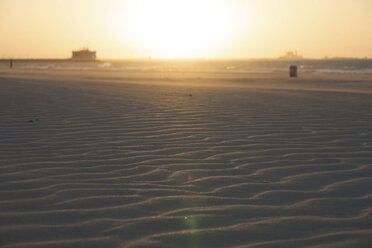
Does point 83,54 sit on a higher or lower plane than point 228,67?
higher

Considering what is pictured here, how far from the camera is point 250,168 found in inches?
140

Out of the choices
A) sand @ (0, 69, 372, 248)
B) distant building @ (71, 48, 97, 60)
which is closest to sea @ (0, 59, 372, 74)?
sand @ (0, 69, 372, 248)

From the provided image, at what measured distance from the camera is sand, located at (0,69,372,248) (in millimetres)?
2254

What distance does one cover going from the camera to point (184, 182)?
316 cm

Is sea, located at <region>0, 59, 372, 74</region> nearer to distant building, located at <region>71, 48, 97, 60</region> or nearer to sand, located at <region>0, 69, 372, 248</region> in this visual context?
sand, located at <region>0, 69, 372, 248</region>

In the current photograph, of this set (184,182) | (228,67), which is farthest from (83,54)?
(184,182)

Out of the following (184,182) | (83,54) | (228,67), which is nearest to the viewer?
(184,182)

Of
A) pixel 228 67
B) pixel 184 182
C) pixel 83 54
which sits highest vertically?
pixel 83 54

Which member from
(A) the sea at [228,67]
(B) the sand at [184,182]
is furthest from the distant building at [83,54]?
(B) the sand at [184,182]

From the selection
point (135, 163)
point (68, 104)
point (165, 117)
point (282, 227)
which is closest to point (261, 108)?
point (165, 117)

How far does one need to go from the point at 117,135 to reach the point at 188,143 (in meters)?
0.97

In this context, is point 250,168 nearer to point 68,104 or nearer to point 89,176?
point 89,176

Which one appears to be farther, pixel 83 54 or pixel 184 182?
pixel 83 54

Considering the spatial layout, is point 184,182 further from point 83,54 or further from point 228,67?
point 83,54
